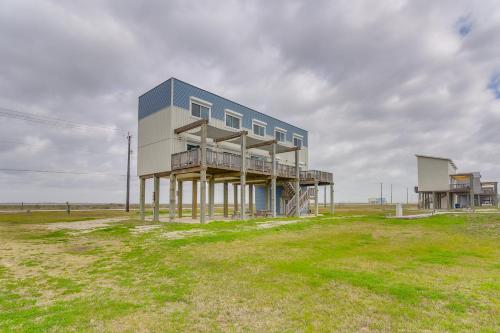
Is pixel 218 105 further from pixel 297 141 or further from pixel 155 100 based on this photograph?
pixel 297 141

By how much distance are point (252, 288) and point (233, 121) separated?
23.5m

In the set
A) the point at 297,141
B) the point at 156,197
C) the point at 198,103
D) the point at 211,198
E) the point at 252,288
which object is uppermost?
the point at 198,103

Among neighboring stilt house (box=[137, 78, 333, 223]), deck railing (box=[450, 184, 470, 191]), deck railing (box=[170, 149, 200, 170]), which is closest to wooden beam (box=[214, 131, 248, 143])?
neighboring stilt house (box=[137, 78, 333, 223])

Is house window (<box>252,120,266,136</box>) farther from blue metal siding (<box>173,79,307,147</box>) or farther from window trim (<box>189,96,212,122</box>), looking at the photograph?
window trim (<box>189,96,212,122</box>)

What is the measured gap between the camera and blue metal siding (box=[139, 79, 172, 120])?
2336cm

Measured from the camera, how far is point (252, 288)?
6371 millimetres

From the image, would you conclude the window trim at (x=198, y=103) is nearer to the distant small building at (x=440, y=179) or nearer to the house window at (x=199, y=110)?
the house window at (x=199, y=110)

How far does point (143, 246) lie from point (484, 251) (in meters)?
13.0

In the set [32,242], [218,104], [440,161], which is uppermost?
[218,104]

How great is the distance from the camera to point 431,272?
758 cm

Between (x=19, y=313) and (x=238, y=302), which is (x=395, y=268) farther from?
(x=19, y=313)

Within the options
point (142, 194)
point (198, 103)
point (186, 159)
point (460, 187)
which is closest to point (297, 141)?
point (198, 103)

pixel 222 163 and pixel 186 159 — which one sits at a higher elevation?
pixel 186 159

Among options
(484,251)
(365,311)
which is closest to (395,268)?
(365,311)
